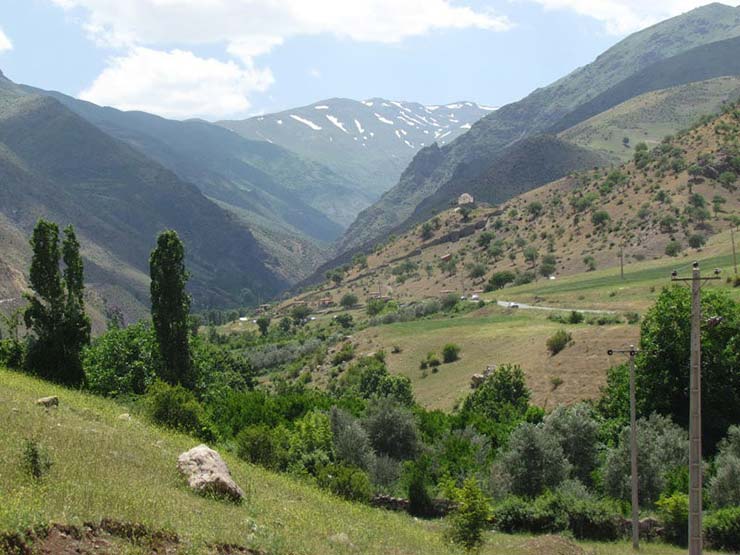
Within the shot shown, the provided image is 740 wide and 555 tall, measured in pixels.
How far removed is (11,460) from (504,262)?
12555cm

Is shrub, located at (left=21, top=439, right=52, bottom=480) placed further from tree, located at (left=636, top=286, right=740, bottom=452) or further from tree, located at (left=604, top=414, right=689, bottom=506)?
tree, located at (left=636, top=286, right=740, bottom=452)

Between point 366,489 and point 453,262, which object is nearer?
point 366,489

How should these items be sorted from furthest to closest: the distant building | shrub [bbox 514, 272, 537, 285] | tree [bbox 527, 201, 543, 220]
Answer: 1. the distant building
2. tree [bbox 527, 201, 543, 220]
3. shrub [bbox 514, 272, 537, 285]

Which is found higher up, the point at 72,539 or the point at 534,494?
the point at 72,539

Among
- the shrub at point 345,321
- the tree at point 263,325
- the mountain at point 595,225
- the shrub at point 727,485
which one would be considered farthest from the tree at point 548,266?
the shrub at point 727,485

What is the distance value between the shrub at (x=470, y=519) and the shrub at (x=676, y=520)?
9765 mm

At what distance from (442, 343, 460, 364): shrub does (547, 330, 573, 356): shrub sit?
12.4 metres

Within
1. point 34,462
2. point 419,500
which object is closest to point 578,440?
point 419,500

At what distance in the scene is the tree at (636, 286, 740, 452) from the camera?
38.6 m

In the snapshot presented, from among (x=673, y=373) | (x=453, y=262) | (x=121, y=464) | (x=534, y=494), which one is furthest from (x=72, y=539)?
(x=453, y=262)

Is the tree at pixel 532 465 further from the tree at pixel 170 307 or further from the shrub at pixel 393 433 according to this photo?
the tree at pixel 170 307

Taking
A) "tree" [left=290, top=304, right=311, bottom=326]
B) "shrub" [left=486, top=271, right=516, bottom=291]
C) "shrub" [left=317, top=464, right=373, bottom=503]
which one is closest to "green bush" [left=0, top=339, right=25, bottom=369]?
"shrub" [left=317, top=464, right=373, bottom=503]

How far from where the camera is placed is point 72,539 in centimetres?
1120

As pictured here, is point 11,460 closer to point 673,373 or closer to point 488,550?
point 488,550
